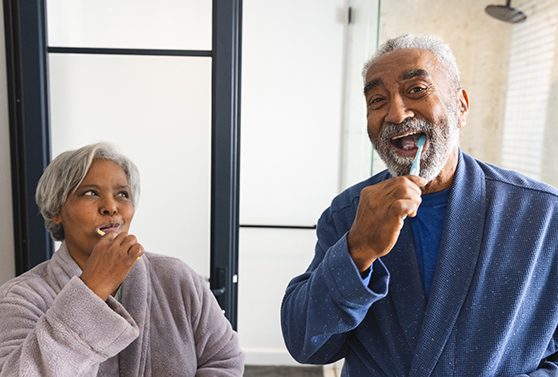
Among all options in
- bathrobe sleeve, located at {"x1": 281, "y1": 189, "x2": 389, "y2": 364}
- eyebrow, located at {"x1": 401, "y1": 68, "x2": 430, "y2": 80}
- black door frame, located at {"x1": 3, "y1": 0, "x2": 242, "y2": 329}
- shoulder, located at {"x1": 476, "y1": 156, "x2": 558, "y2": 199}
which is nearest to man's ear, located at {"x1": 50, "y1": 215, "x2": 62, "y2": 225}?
black door frame, located at {"x1": 3, "y1": 0, "x2": 242, "y2": 329}

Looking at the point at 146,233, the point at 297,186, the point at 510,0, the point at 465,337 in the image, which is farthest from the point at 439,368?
the point at 297,186

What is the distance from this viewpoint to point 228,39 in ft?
4.49

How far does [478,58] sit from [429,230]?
0.96 metres

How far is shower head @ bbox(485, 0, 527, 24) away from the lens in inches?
52.8

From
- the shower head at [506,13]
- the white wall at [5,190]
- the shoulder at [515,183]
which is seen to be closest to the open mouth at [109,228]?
the white wall at [5,190]

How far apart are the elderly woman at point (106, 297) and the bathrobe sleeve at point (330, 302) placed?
11.6 inches

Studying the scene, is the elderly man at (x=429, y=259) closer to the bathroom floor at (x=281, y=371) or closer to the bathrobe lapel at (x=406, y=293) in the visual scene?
the bathrobe lapel at (x=406, y=293)

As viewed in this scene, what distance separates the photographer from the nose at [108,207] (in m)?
0.96

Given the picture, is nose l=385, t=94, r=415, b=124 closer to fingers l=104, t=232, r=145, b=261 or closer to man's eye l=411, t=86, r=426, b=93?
man's eye l=411, t=86, r=426, b=93

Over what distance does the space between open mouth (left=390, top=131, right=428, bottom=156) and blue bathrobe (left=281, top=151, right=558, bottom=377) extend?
0.34ft

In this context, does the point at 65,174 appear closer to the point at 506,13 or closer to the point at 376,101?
the point at 376,101

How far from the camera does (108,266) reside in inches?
32.3

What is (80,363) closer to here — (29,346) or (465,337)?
A: (29,346)

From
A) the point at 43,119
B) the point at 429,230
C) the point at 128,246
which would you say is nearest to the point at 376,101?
the point at 429,230
